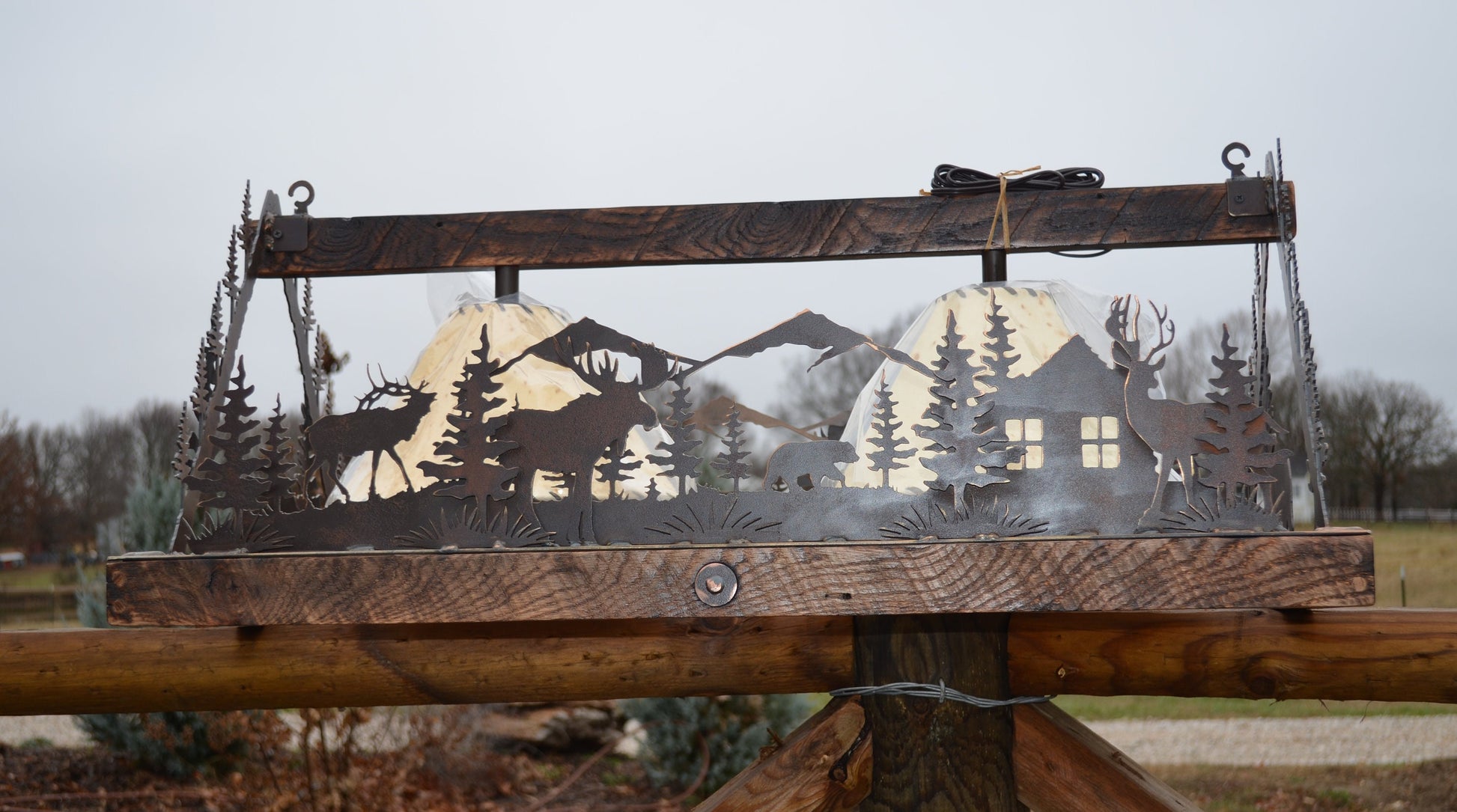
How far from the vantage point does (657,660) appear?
4.74 ft

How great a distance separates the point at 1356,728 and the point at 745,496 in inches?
172

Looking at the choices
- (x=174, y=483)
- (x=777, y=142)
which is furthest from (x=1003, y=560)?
(x=174, y=483)

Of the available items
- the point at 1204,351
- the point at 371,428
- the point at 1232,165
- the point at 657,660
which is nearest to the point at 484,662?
the point at 657,660

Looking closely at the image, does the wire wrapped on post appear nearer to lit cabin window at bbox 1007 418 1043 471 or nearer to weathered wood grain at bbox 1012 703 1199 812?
weathered wood grain at bbox 1012 703 1199 812

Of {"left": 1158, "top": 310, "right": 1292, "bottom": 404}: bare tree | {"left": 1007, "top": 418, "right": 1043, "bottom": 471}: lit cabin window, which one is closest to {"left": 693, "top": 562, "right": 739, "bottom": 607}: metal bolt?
{"left": 1007, "top": 418, "right": 1043, "bottom": 471}: lit cabin window

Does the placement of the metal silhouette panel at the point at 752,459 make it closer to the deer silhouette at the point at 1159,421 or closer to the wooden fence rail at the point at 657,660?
the deer silhouette at the point at 1159,421

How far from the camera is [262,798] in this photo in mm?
2959

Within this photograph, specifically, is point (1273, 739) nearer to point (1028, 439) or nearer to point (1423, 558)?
point (1423, 558)

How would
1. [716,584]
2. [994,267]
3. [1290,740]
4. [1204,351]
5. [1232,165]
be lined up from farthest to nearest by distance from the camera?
[1290,740]
[1204,351]
[994,267]
[1232,165]
[716,584]

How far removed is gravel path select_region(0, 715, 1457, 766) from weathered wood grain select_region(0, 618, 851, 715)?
3.26 m

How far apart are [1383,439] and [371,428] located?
3918 mm

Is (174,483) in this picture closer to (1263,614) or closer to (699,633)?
(699,633)

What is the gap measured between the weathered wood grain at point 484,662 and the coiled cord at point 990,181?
61cm

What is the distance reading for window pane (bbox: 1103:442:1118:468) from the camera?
3.41 feet
